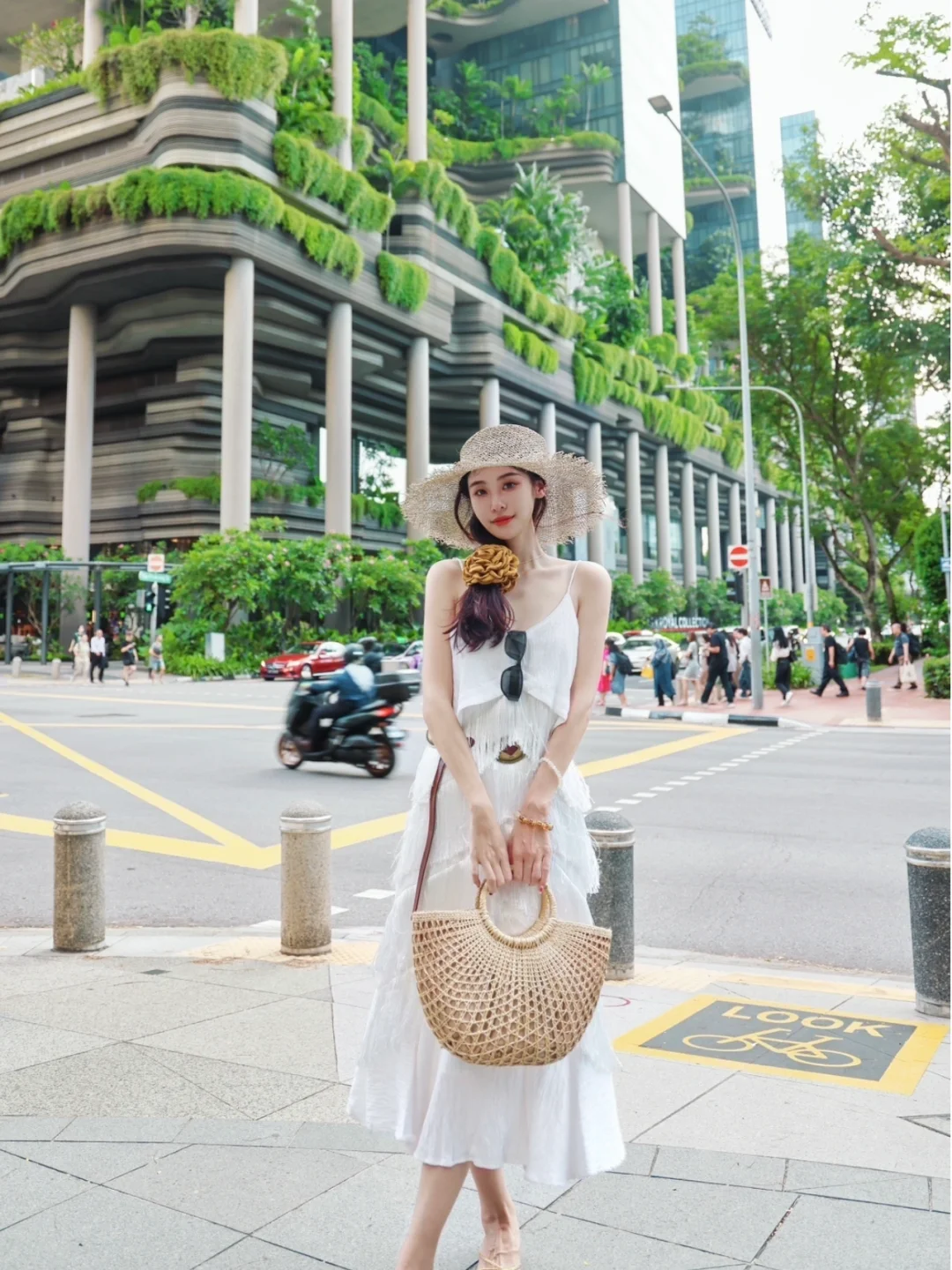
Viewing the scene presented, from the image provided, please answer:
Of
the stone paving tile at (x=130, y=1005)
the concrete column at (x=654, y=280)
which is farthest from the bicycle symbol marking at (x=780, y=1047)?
the concrete column at (x=654, y=280)

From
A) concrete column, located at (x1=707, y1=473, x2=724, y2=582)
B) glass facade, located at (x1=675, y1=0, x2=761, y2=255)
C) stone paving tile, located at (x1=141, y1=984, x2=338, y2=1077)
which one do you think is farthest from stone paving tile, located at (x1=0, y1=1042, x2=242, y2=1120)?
glass facade, located at (x1=675, y1=0, x2=761, y2=255)

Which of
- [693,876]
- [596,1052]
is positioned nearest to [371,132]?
[693,876]

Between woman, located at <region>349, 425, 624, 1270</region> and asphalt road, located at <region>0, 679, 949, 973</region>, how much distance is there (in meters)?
3.68

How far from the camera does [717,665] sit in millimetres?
24219

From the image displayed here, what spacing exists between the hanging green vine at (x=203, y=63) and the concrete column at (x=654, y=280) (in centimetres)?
3509

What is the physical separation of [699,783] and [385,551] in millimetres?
30942

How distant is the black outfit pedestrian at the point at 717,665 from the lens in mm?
24062

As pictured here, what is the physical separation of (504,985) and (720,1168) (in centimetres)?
127

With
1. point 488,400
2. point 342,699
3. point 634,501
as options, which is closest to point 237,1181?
point 342,699

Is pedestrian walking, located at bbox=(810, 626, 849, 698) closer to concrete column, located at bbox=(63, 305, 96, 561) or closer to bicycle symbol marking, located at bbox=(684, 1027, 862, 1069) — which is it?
bicycle symbol marking, located at bbox=(684, 1027, 862, 1069)

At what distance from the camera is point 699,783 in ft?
39.3

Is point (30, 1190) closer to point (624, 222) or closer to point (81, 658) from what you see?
point (81, 658)

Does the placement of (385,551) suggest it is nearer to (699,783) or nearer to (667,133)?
(699,783)

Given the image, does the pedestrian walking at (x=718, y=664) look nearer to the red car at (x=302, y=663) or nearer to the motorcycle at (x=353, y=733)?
the red car at (x=302, y=663)
